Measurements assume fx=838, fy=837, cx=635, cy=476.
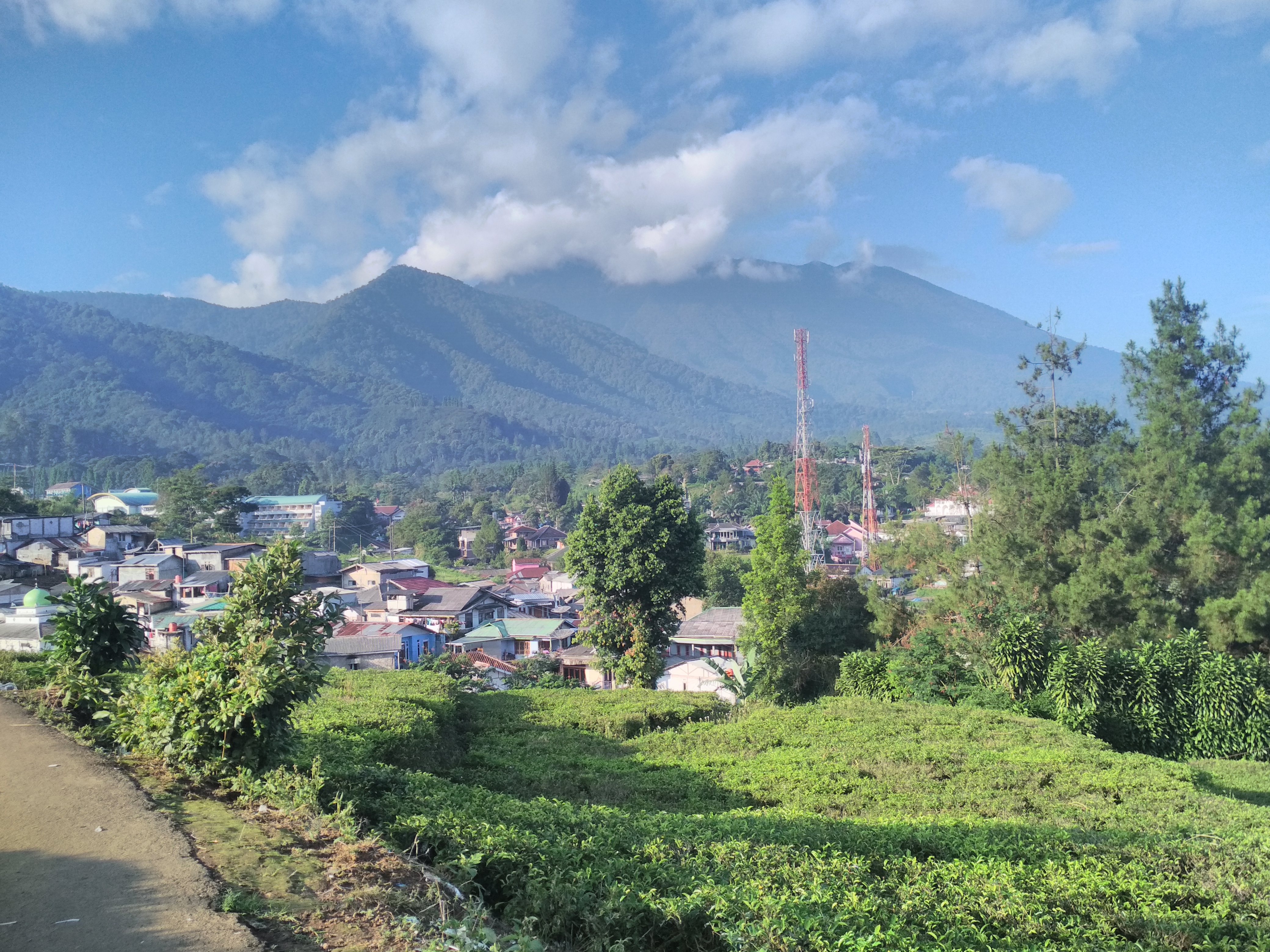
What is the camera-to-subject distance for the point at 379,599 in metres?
37.5

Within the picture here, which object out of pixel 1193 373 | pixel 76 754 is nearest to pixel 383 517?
pixel 1193 373

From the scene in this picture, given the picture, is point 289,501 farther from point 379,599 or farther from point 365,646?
point 365,646

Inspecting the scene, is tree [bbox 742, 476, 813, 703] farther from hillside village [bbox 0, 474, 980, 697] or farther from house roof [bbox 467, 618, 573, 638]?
house roof [bbox 467, 618, 573, 638]

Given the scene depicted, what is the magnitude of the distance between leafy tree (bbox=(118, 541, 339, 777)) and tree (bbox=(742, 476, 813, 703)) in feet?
39.3

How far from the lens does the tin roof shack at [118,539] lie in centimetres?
4491

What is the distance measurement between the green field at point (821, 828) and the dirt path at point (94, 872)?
135 centimetres

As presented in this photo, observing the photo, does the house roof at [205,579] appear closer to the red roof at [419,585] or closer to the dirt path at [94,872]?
the red roof at [419,585]

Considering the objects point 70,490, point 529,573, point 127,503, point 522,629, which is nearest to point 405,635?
point 522,629

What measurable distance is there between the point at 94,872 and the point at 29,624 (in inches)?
651

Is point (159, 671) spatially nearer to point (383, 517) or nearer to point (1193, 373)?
point (1193, 373)

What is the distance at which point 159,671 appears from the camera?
7.04 meters

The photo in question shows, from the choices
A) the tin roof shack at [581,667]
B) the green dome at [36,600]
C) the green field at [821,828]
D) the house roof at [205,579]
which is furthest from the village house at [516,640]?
the green field at [821,828]

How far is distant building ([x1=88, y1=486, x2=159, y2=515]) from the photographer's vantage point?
224 feet

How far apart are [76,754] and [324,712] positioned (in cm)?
331
